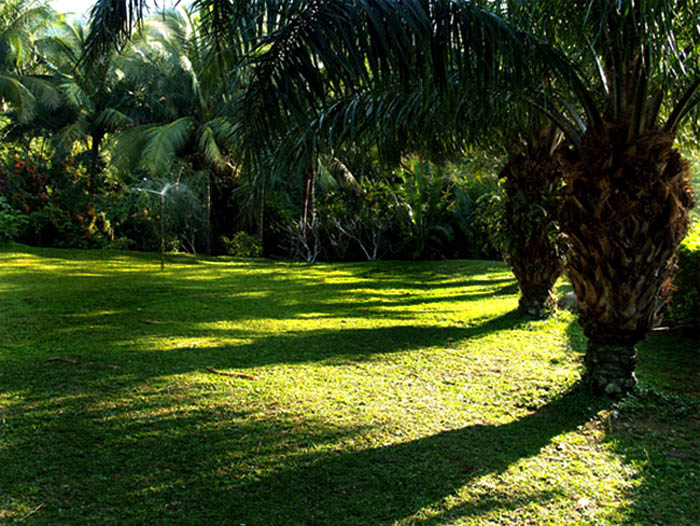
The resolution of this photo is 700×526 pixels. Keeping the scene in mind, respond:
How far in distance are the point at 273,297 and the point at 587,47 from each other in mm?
6714

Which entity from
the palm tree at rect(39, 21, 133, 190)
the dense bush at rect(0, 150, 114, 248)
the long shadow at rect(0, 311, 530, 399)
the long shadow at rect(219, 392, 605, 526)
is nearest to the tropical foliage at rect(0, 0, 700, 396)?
the long shadow at rect(219, 392, 605, 526)

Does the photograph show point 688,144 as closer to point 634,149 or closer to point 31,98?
point 634,149

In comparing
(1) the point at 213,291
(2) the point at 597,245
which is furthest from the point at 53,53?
(2) the point at 597,245

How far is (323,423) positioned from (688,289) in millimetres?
5402

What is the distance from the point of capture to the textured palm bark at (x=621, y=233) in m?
4.09

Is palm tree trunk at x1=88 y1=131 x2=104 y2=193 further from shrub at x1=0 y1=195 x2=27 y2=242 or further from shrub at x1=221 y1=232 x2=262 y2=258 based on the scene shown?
shrub at x1=221 y1=232 x2=262 y2=258

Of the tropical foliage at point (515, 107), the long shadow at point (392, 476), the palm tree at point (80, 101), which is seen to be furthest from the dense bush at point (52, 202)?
the long shadow at point (392, 476)

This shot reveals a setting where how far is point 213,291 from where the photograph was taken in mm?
9547

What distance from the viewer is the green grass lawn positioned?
2.76m

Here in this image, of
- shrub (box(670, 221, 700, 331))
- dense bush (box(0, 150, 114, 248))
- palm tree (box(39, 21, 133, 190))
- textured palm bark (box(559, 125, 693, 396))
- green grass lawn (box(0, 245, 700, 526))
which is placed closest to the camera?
green grass lawn (box(0, 245, 700, 526))

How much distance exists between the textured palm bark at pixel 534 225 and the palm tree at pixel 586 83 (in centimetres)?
238

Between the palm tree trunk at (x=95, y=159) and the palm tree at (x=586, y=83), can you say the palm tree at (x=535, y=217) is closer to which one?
the palm tree at (x=586, y=83)

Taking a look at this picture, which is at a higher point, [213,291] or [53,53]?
[53,53]

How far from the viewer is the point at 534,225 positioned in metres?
7.53
